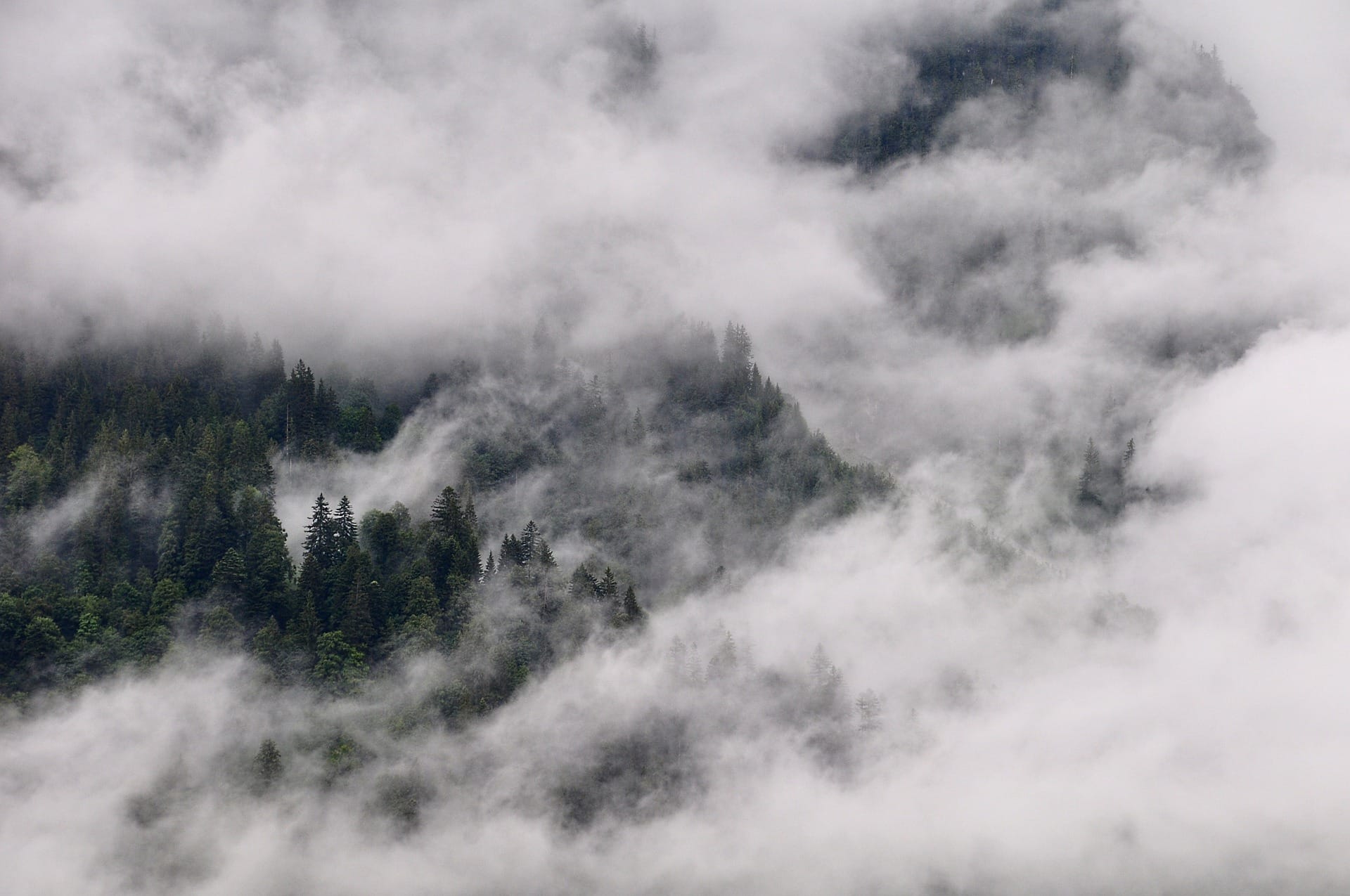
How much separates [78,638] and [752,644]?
79.8 metres

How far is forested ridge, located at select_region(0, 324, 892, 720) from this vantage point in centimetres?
14900

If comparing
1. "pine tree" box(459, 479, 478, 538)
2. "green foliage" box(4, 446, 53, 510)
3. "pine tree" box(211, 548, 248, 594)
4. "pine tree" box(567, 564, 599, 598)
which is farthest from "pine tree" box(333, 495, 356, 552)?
"green foliage" box(4, 446, 53, 510)

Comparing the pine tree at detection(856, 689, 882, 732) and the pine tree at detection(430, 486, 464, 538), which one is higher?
the pine tree at detection(430, 486, 464, 538)

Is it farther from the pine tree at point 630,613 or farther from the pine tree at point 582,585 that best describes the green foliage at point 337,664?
the pine tree at point 630,613

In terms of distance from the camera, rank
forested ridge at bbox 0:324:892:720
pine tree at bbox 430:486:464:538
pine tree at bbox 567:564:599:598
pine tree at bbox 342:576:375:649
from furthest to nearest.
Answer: pine tree at bbox 567:564:599:598 → pine tree at bbox 430:486:464:538 → pine tree at bbox 342:576:375:649 → forested ridge at bbox 0:324:892:720

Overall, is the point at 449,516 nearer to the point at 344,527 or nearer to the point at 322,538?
the point at 344,527

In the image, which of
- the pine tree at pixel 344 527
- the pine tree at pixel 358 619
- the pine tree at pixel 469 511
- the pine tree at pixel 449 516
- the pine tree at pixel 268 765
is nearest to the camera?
the pine tree at pixel 268 765

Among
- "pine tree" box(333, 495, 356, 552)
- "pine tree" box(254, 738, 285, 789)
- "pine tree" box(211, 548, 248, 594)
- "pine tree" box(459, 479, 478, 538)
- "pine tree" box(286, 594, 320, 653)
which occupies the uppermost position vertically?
"pine tree" box(459, 479, 478, 538)

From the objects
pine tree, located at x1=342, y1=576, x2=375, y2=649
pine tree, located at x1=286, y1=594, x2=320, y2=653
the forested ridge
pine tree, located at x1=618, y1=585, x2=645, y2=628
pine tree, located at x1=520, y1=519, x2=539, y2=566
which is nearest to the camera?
the forested ridge

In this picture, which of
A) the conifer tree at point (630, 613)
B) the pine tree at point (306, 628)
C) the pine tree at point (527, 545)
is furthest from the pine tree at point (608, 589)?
the pine tree at point (306, 628)

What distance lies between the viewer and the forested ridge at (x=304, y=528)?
489 ft

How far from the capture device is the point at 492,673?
157500 mm

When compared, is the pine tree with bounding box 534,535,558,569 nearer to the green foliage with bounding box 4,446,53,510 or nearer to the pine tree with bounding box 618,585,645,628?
the pine tree with bounding box 618,585,645,628

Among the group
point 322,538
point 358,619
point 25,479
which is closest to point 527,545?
point 322,538
